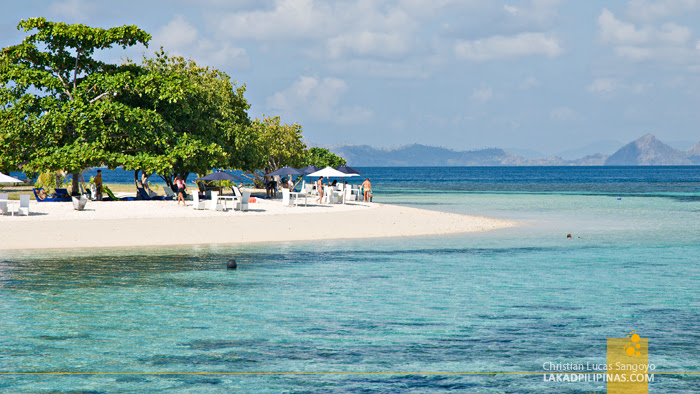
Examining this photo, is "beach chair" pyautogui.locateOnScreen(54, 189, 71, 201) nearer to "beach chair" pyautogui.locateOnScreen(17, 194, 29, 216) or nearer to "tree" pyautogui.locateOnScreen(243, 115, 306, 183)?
"beach chair" pyautogui.locateOnScreen(17, 194, 29, 216)

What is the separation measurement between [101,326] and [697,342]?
27.9 ft

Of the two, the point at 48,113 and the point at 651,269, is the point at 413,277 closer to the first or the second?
the point at 651,269

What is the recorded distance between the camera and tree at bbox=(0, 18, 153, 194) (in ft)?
111

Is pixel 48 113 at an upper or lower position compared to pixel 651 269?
upper

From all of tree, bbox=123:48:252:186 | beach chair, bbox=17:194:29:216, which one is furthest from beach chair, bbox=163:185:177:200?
beach chair, bbox=17:194:29:216

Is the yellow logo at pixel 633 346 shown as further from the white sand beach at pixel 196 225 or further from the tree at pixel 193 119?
the tree at pixel 193 119

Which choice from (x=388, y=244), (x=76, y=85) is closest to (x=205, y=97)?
(x=76, y=85)

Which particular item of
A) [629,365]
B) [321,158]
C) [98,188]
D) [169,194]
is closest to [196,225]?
[98,188]

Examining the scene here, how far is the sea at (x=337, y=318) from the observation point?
8250 millimetres

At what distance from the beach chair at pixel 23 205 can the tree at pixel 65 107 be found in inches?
225

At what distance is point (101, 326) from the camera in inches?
420

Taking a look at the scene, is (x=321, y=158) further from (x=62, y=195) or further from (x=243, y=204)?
(x=243, y=204)

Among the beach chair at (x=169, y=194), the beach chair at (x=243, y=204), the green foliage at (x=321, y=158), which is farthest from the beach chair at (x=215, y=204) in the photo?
the green foliage at (x=321, y=158)

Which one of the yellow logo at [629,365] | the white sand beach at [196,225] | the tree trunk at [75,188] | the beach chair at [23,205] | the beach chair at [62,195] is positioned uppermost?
the tree trunk at [75,188]
